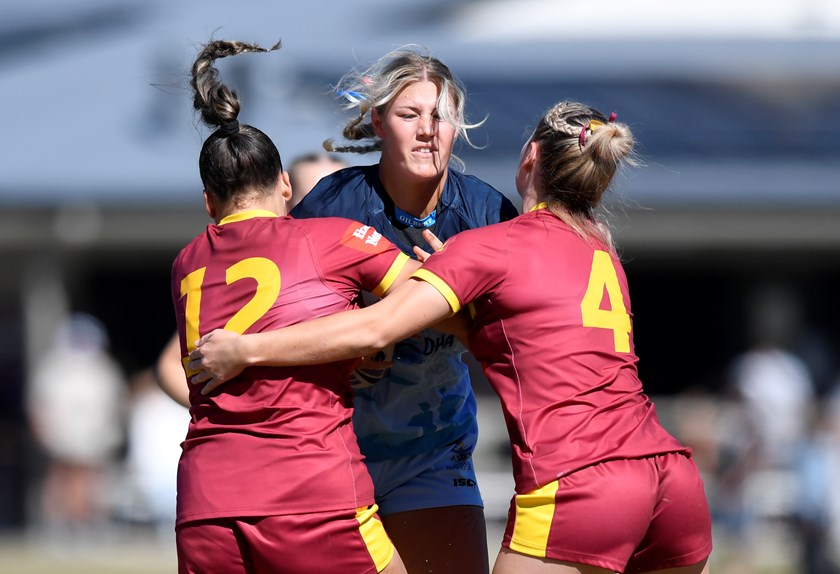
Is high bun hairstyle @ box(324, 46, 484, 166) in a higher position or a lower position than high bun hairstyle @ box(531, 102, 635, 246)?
higher

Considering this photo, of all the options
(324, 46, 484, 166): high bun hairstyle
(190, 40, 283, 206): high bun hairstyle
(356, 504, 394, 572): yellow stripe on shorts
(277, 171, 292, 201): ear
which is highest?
(324, 46, 484, 166): high bun hairstyle

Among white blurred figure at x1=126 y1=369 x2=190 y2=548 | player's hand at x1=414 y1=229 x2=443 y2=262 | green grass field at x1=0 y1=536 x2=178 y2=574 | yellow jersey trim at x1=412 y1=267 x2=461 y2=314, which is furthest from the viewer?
white blurred figure at x1=126 y1=369 x2=190 y2=548

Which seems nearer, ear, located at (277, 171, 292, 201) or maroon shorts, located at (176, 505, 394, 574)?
maroon shorts, located at (176, 505, 394, 574)

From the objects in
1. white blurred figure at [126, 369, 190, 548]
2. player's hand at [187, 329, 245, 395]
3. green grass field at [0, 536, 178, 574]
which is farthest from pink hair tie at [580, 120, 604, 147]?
white blurred figure at [126, 369, 190, 548]

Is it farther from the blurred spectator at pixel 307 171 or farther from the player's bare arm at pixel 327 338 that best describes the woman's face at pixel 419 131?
the blurred spectator at pixel 307 171

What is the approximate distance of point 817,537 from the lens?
947cm

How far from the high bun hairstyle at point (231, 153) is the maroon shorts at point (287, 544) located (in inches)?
33.7

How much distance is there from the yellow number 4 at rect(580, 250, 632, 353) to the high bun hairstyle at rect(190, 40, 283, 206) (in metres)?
0.87

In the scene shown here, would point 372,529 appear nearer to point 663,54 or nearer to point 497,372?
point 497,372

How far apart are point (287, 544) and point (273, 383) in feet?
1.28

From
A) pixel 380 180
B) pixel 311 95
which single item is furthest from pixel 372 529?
pixel 311 95

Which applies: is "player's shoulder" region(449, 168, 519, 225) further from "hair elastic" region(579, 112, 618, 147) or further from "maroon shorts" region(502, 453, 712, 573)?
"maroon shorts" region(502, 453, 712, 573)

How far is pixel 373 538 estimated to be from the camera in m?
3.23

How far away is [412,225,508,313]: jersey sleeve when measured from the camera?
3.28 m
